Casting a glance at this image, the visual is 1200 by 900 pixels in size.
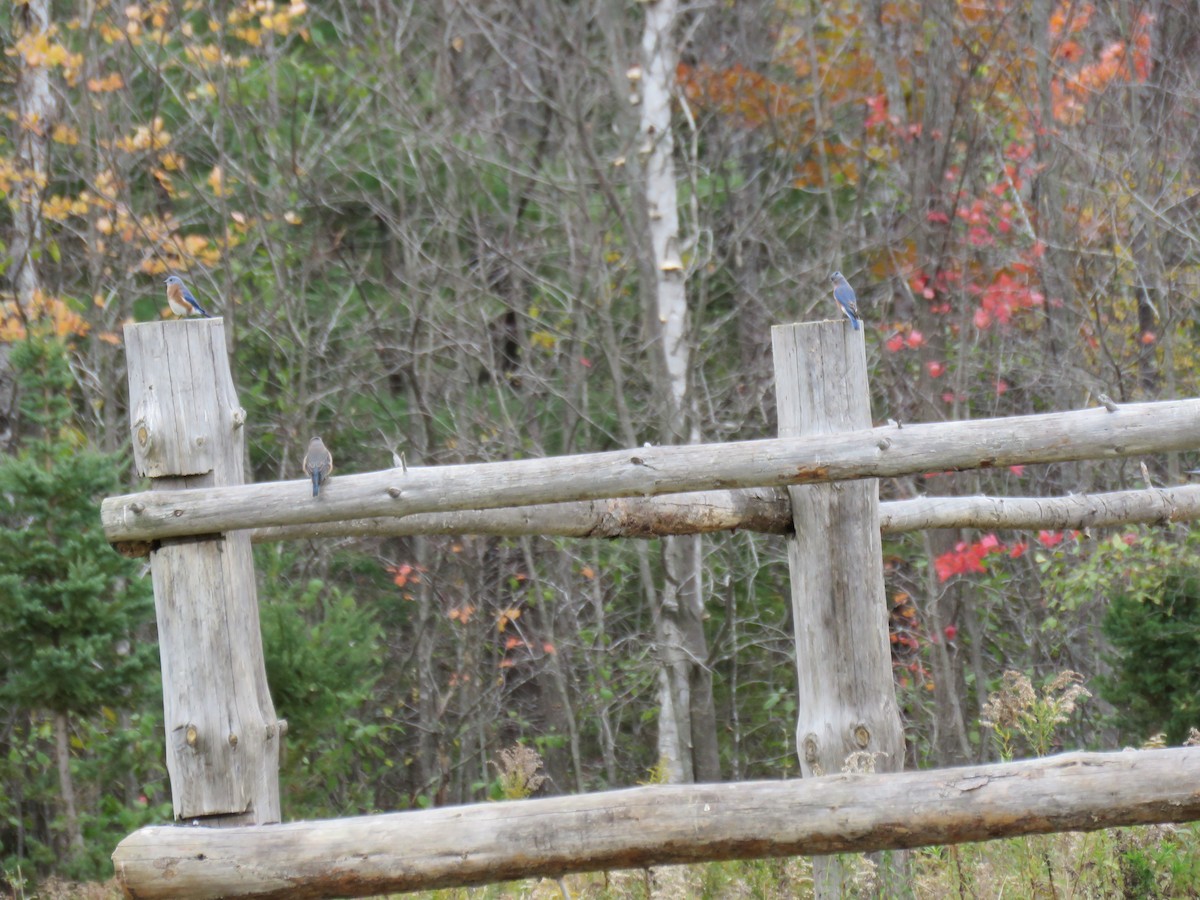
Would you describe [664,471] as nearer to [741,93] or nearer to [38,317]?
[38,317]

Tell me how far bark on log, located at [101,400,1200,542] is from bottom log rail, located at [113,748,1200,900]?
0.79m

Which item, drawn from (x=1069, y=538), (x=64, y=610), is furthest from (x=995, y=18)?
(x=64, y=610)

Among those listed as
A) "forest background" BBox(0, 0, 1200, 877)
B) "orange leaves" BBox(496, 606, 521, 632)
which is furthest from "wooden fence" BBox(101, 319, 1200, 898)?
"orange leaves" BBox(496, 606, 521, 632)

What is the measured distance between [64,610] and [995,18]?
8017 mm

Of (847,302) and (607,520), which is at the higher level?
(847,302)

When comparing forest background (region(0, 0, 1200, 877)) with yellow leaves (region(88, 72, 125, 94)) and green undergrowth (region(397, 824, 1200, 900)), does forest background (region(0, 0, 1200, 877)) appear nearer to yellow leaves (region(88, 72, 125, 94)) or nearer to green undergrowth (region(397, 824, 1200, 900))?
yellow leaves (region(88, 72, 125, 94))

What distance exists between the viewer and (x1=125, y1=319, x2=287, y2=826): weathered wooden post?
345cm

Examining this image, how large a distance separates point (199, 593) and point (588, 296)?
625cm

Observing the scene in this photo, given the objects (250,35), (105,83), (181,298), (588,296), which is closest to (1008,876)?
(181,298)

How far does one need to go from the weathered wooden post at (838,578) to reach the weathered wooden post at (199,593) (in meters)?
1.59

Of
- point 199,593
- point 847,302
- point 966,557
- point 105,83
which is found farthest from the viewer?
point 105,83

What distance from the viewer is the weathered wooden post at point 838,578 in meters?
3.64

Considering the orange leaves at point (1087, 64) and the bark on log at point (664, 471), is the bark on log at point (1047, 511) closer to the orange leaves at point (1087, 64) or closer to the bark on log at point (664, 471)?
the bark on log at point (664, 471)

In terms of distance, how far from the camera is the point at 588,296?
9414 mm
